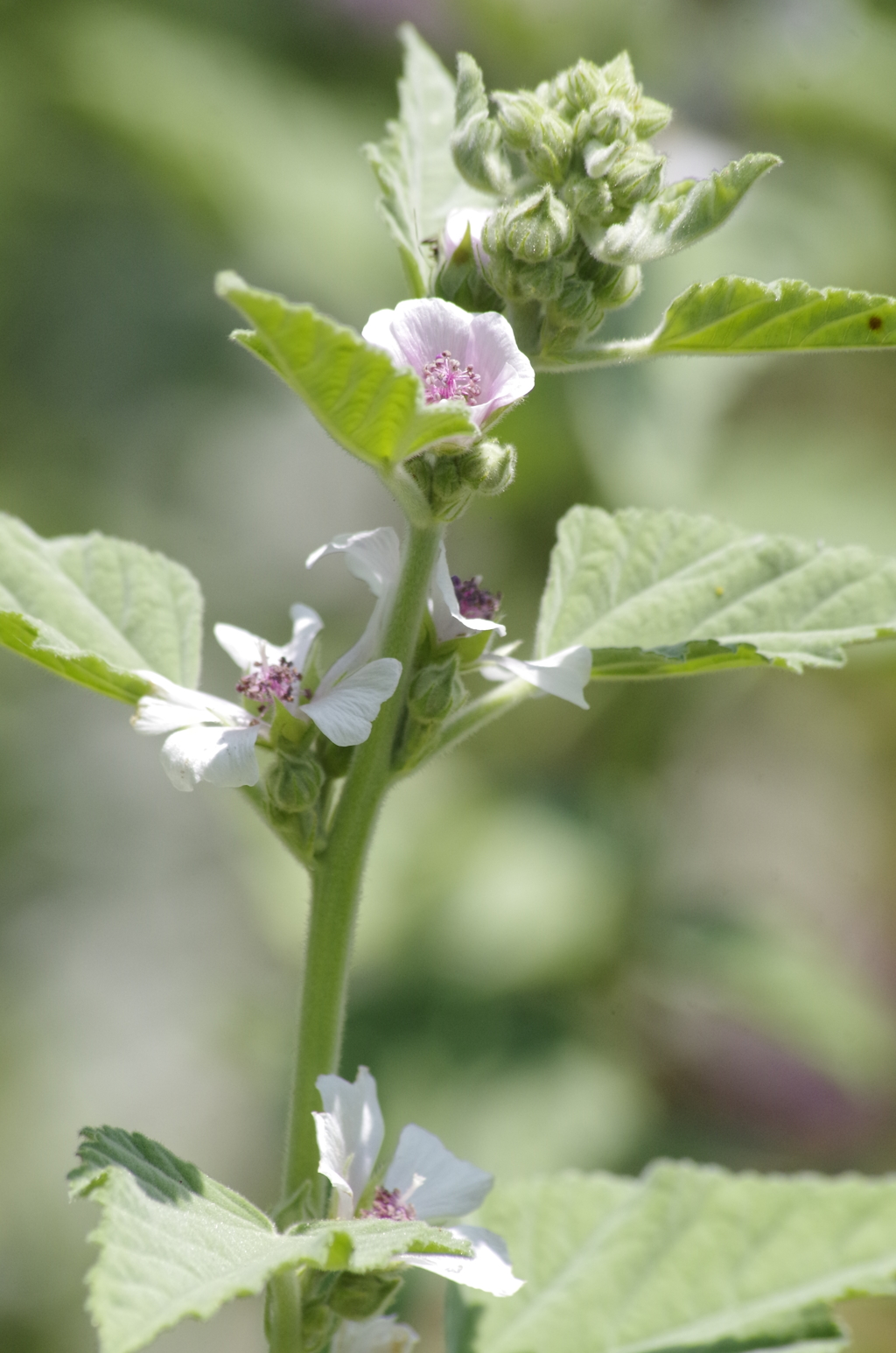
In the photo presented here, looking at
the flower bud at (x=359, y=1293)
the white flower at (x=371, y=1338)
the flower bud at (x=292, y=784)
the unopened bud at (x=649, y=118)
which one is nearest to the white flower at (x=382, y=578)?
the flower bud at (x=292, y=784)

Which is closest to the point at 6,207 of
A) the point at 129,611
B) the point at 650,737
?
the point at 650,737

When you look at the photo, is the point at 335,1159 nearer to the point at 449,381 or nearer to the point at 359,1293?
the point at 359,1293

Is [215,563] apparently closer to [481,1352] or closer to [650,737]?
[650,737]

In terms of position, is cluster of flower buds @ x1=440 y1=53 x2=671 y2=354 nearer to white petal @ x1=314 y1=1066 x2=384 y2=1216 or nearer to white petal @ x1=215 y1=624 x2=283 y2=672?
white petal @ x1=215 y1=624 x2=283 y2=672

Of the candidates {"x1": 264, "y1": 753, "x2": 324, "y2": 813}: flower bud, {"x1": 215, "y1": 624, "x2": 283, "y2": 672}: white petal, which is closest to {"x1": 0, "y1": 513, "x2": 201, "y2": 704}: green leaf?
{"x1": 215, "y1": 624, "x2": 283, "y2": 672}: white petal

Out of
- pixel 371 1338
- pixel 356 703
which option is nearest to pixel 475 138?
pixel 356 703

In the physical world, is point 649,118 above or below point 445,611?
above
